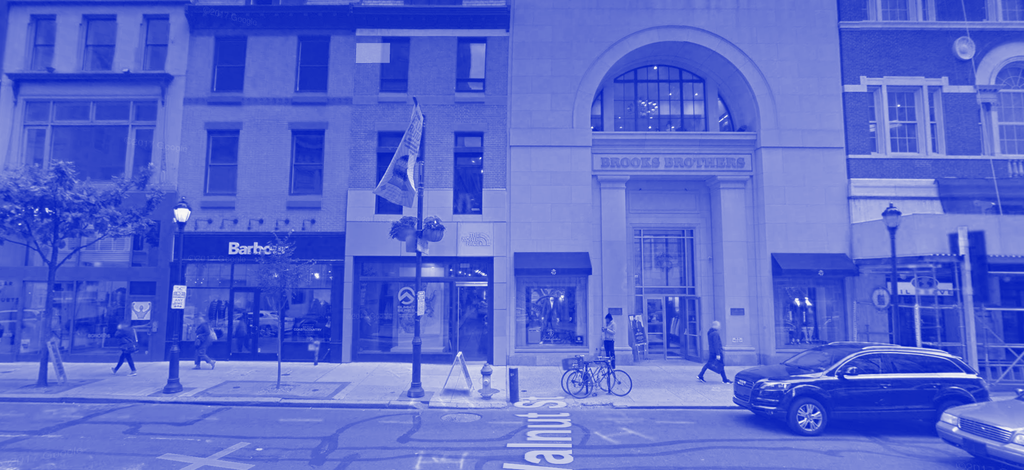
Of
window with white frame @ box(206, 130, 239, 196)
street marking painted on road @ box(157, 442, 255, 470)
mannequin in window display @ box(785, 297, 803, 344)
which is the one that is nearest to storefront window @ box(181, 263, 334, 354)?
window with white frame @ box(206, 130, 239, 196)

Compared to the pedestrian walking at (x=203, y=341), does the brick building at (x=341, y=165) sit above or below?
above

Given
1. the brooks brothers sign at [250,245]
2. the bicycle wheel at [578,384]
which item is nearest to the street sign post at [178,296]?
the brooks brothers sign at [250,245]

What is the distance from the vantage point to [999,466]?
26.9ft

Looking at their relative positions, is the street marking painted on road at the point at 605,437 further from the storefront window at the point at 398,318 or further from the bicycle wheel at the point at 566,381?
the storefront window at the point at 398,318

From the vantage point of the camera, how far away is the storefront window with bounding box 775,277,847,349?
18.2m

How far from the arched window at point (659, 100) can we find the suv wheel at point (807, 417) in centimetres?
1185

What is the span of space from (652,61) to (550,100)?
442 cm

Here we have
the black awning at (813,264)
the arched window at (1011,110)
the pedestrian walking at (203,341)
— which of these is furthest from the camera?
the arched window at (1011,110)

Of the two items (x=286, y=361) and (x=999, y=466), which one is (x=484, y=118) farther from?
(x=999, y=466)

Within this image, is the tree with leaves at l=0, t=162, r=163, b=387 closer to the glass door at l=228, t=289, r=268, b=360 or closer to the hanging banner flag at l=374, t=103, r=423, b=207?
the glass door at l=228, t=289, r=268, b=360

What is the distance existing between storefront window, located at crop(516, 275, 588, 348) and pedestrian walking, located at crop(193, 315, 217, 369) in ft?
31.7

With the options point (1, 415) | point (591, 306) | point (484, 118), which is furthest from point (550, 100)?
point (1, 415)

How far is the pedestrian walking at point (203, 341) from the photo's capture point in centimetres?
1647

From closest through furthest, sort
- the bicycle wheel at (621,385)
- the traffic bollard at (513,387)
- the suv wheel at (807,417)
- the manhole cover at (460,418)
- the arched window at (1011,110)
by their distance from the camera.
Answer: the suv wheel at (807,417) < the manhole cover at (460,418) < the traffic bollard at (513,387) < the bicycle wheel at (621,385) < the arched window at (1011,110)
